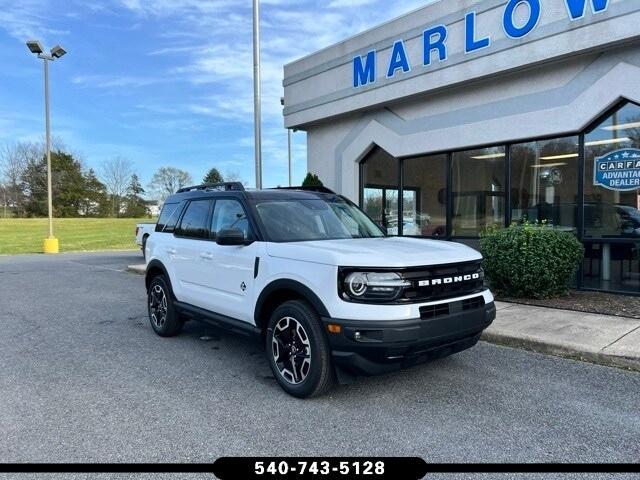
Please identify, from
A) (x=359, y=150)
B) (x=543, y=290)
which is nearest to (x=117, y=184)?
(x=359, y=150)

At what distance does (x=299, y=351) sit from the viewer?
13.2 ft

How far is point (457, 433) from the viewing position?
341 centimetres

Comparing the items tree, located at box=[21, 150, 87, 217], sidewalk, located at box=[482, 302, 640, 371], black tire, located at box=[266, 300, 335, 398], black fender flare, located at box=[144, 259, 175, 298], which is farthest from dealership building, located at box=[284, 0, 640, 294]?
tree, located at box=[21, 150, 87, 217]

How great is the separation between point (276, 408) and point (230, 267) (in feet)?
5.12

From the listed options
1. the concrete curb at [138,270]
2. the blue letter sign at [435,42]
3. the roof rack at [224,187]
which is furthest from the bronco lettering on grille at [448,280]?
the concrete curb at [138,270]

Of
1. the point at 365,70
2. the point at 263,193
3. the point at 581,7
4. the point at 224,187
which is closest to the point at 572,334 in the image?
the point at 263,193

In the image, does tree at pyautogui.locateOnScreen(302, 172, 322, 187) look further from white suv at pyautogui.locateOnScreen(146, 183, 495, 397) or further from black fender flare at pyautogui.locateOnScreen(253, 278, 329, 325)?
black fender flare at pyautogui.locateOnScreen(253, 278, 329, 325)

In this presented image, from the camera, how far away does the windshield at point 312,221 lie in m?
4.68

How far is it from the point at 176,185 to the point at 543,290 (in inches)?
3157

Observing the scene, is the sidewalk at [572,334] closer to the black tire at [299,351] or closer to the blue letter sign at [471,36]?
the black tire at [299,351]

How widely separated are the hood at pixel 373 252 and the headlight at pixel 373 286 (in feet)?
0.33

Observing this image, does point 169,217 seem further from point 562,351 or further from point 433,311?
point 562,351

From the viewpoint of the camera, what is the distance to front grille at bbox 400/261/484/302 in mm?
3760

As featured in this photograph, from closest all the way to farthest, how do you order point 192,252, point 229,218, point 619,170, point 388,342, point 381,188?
1. point 388,342
2. point 229,218
3. point 192,252
4. point 619,170
5. point 381,188
